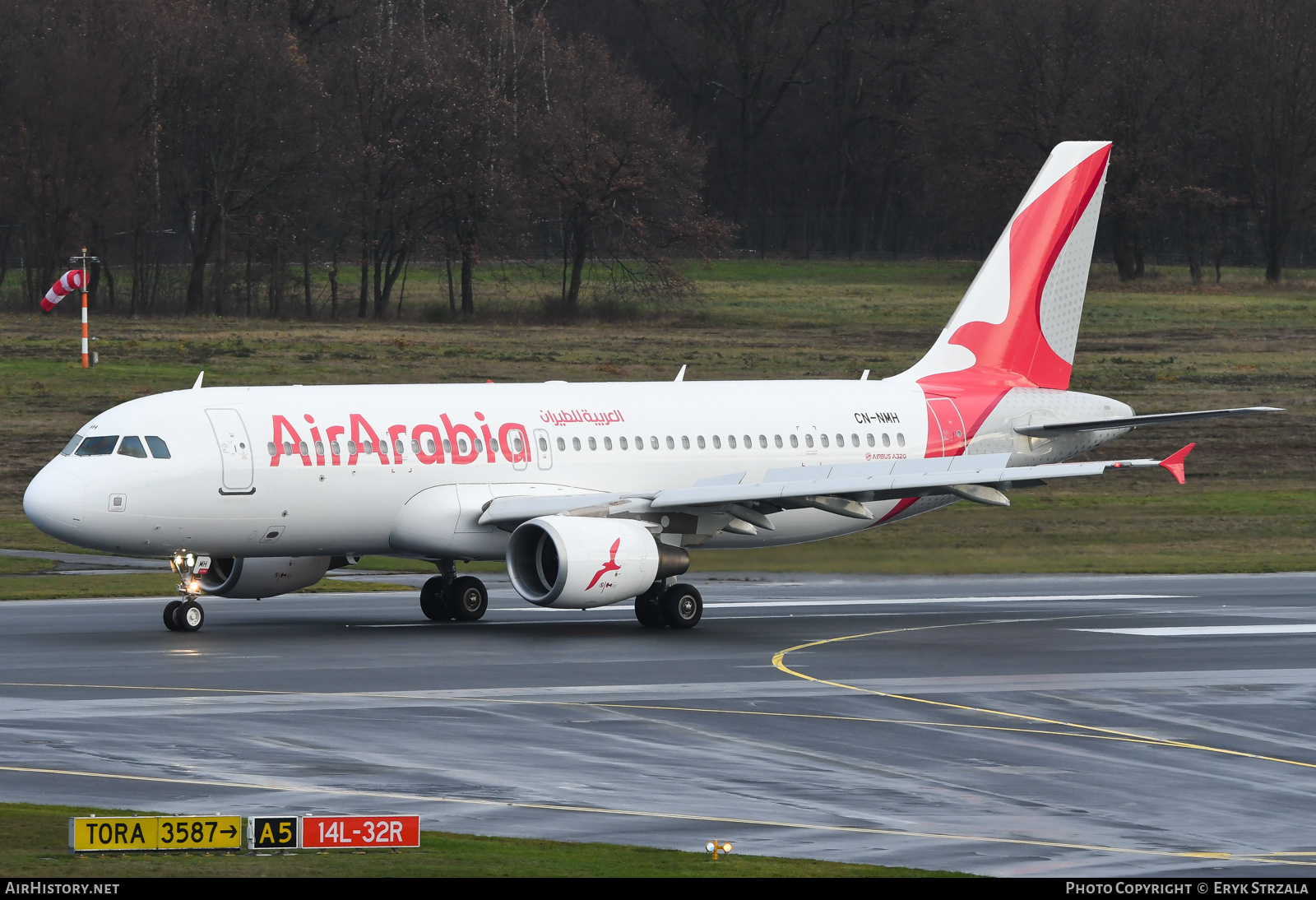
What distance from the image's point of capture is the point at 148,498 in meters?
32.6

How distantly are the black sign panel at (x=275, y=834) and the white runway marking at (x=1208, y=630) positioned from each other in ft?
69.1

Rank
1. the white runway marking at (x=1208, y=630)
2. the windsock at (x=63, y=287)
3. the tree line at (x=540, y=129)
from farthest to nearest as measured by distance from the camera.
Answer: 1. the tree line at (x=540, y=129)
2. the windsock at (x=63, y=287)
3. the white runway marking at (x=1208, y=630)

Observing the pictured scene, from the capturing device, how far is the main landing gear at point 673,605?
35.2 m

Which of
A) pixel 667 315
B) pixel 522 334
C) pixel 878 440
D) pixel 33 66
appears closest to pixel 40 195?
pixel 33 66

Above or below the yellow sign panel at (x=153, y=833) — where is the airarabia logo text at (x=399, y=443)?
above

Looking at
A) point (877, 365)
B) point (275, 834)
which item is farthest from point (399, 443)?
point (877, 365)

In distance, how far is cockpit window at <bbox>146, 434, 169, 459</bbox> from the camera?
1298 inches

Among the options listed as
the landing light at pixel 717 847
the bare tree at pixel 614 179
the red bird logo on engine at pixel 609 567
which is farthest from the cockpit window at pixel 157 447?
the bare tree at pixel 614 179

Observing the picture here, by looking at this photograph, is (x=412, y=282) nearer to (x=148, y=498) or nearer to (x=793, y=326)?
(x=793, y=326)

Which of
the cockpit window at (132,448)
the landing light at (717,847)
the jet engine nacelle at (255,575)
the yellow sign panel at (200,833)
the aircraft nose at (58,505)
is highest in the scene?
the cockpit window at (132,448)

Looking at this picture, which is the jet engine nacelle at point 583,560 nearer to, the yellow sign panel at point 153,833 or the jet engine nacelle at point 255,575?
the jet engine nacelle at point 255,575

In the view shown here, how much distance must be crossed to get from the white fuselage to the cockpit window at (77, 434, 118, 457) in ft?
0.37

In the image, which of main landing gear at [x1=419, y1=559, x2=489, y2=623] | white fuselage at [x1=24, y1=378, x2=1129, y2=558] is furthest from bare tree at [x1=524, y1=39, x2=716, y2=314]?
main landing gear at [x1=419, y1=559, x2=489, y2=623]

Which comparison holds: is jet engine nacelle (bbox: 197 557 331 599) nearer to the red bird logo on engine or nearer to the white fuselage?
the white fuselage
